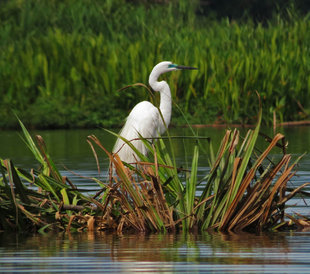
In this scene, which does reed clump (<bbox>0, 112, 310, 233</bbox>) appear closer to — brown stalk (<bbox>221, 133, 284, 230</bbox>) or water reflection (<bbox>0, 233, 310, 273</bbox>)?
brown stalk (<bbox>221, 133, 284, 230</bbox>)

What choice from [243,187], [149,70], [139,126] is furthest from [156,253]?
[149,70]

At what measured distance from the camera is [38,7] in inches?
1116

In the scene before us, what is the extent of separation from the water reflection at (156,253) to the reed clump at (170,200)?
200 mm

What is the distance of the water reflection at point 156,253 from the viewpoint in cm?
554

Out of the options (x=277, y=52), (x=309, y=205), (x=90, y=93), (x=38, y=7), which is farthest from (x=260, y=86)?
(x=309, y=205)

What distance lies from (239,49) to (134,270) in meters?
17.6

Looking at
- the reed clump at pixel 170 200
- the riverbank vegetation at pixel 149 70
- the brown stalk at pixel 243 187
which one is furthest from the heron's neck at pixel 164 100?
the riverbank vegetation at pixel 149 70

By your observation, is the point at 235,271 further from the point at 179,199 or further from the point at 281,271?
the point at 179,199

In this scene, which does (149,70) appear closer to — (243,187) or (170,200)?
(170,200)

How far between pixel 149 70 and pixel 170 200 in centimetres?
1416

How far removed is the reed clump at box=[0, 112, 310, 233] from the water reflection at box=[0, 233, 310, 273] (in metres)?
0.20

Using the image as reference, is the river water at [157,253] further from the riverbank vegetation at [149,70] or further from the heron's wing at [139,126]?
the riverbank vegetation at [149,70]

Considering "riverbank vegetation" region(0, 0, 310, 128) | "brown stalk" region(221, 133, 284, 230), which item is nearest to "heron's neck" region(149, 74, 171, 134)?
"brown stalk" region(221, 133, 284, 230)

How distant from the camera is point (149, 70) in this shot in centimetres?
2156
